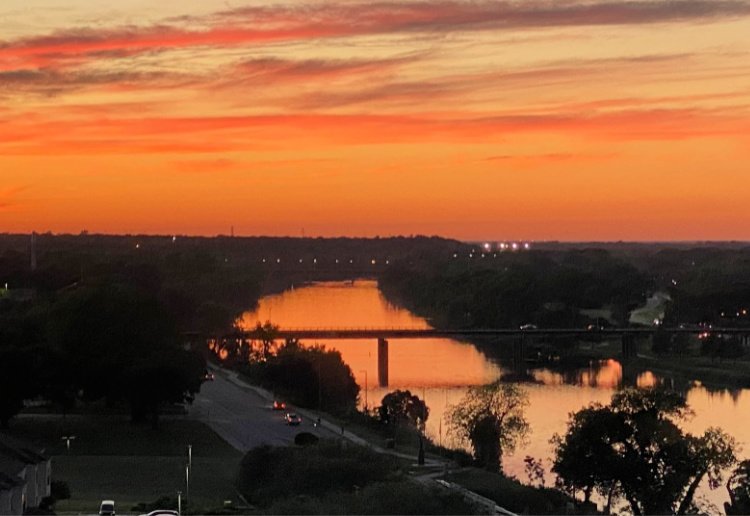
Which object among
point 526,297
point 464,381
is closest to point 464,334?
point 464,381

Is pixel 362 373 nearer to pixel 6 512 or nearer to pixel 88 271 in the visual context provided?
pixel 88 271

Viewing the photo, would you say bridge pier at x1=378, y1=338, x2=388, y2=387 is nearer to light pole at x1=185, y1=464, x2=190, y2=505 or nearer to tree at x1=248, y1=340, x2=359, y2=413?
tree at x1=248, y1=340, x2=359, y2=413

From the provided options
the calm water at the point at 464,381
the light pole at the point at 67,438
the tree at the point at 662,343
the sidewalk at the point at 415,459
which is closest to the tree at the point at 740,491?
the calm water at the point at 464,381

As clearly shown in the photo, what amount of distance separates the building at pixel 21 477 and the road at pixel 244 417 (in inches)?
387

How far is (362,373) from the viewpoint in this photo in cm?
5206

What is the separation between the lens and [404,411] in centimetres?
3600

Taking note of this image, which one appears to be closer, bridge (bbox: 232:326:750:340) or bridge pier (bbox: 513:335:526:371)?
bridge pier (bbox: 513:335:526:371)

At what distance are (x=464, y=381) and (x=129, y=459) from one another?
20546mm

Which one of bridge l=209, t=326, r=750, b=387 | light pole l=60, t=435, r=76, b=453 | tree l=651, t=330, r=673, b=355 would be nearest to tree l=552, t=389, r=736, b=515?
light pole l=60, t=435, r=76, b=453

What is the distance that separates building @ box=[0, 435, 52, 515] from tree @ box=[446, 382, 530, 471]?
1059cm

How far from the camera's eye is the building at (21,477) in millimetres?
17422

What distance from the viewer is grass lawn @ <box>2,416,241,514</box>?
23.0 meters

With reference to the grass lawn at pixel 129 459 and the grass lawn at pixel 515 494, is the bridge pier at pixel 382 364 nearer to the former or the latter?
the grass lawn at pixel 129 459

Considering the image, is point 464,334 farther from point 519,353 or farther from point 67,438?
point 67,438
